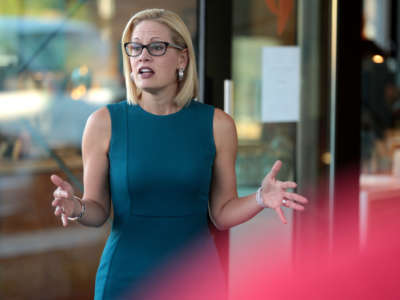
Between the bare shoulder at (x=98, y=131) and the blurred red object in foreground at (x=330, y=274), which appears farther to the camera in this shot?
the blurred red object in foreground at (x=330, y=274)

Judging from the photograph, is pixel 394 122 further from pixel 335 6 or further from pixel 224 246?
pixel 224 246

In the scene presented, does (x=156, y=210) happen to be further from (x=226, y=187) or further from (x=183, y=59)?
(x=183, y=59)

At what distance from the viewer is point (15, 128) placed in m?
2.41

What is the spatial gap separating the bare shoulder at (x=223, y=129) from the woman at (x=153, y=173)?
0.8 inches

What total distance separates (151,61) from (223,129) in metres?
0.29

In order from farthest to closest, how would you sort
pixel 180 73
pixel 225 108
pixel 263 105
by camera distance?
pixel 263 105 < pixel 225 108 < pixel 180 73

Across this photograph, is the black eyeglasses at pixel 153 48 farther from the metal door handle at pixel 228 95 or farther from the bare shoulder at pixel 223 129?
the metal door handle at pixel 228 95

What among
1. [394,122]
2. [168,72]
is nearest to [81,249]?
[168,72]

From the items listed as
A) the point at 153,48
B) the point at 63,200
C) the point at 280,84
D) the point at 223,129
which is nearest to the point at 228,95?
the point at 280,84

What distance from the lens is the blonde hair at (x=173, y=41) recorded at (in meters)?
1.31

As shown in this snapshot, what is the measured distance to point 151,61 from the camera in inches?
50.8

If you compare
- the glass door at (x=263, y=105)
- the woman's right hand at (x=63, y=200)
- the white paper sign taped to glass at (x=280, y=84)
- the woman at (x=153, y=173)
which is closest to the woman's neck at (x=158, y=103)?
the woman at (x=153, y=173)

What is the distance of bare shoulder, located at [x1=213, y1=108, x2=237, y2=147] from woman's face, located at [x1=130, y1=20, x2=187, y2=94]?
7.6 inches

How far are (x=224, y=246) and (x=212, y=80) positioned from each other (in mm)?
763
